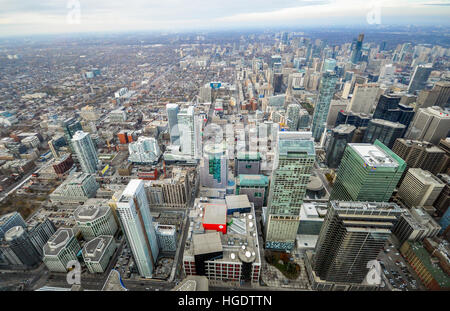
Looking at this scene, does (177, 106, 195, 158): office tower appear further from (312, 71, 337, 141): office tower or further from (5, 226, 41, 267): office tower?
(312, 71, 337, 141): office tower

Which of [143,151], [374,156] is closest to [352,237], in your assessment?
[374,156]

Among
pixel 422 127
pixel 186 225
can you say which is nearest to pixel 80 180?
pixel 186 225

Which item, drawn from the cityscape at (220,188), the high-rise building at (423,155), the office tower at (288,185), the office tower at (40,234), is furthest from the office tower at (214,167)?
the high-rise building at (423,155)

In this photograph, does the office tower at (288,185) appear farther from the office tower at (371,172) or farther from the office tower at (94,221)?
the office tower at (94,221)

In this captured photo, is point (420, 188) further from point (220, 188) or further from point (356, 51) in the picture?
point (356, 51)

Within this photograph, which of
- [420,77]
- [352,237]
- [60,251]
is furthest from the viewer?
[420,77]

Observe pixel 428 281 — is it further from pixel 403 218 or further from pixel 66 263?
pixel 66 263
